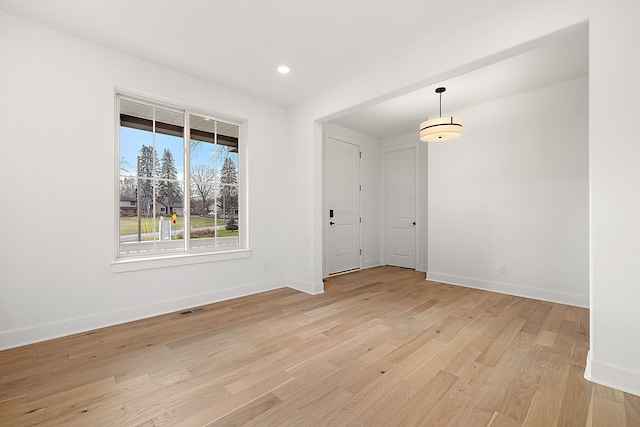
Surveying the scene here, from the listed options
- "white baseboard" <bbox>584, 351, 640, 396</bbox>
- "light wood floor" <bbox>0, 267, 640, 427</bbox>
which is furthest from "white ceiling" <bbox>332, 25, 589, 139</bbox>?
"light wood floor" <bbox>0, 267, 640, 427</bbox>

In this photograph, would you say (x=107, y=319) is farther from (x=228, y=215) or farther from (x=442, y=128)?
(x=442, y=128)

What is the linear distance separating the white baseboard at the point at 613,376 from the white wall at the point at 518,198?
204 cm

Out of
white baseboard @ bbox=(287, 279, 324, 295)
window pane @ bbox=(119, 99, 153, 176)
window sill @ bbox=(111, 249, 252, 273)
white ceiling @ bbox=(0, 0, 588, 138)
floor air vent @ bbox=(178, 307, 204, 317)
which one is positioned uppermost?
white ceiling @ bbox=(0, 0, 588, 138)

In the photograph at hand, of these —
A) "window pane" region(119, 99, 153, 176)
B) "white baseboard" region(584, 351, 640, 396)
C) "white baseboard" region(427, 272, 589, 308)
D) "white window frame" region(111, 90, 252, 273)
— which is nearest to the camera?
"white baseboard" region(584, 351, 640, 396)

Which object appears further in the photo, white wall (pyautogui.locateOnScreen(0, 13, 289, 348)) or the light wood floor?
white wall (pyautogui.locateOnScreen(0, 13, 289, 348))

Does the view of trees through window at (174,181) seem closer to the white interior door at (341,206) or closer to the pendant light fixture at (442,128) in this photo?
the white interior door at (341,206)

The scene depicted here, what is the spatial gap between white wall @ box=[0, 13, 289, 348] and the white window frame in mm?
79

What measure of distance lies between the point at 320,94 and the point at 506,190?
9.86 ft

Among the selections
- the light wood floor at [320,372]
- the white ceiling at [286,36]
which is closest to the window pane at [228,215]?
the light wood floor at [320,372]

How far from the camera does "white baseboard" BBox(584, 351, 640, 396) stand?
1771 millimetres

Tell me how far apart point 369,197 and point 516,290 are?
3.13 meters

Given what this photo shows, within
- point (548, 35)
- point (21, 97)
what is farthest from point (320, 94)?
point (21, 97)

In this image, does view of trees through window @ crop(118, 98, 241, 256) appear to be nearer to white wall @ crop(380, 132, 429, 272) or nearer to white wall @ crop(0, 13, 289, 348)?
white wall @ crop(0, 13, 289, 348)

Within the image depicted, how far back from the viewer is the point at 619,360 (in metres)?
1.83
